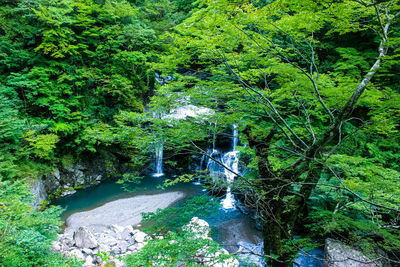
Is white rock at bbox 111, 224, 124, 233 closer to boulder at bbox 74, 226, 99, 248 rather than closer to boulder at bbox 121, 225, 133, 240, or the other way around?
Answer: boulder at bbox 121, 225, 133, 240

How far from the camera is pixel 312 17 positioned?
264cm

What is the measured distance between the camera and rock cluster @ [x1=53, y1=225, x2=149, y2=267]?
17.7ft

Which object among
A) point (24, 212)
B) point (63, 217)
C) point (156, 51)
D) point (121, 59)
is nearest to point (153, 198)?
point (63, 217)

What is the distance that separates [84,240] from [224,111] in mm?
5771

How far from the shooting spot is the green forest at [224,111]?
2.84m

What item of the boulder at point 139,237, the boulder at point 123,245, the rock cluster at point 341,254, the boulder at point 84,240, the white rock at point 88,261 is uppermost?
the rock cluster at point 341,254

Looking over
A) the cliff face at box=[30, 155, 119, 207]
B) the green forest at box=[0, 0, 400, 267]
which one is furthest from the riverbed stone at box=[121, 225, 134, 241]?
the cliff face at box=[30, 155, 119, 207]

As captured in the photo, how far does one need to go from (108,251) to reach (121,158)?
717cm

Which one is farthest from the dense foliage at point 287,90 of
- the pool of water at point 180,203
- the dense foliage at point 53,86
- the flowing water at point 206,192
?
the dense foliage at point 53,86

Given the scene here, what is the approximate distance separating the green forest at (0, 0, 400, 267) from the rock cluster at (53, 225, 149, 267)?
56 centimetres

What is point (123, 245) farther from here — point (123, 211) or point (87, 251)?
point (123, 211)

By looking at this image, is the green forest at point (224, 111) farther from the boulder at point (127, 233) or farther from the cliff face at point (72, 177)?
the boulder at point (127, 233)

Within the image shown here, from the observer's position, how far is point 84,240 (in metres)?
5.83

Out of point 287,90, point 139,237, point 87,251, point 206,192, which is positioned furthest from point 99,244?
point 287,90
